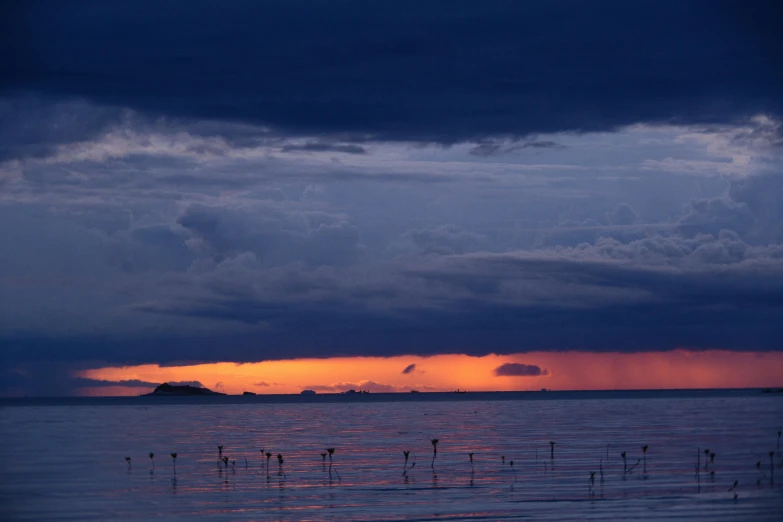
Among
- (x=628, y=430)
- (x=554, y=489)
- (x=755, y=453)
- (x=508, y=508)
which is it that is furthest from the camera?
(x=628, y=430)

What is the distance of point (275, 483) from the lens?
50656 mm

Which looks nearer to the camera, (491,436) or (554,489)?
(554,489)

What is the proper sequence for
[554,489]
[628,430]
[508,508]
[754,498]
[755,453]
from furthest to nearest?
[628,430], [755,453], [554,489], [754,498], [508,508]

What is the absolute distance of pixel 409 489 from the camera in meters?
46.9

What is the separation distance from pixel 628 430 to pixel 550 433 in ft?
31.5

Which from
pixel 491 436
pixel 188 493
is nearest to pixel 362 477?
pixel 188 493

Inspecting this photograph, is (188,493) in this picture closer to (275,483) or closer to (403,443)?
(275,483)

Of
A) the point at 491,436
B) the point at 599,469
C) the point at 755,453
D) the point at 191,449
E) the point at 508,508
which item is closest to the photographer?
the point at 508,508

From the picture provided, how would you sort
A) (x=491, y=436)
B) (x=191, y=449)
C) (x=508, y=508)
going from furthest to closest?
(x=491, y=436) < (x=191, y=449) < (x=508, y=508)

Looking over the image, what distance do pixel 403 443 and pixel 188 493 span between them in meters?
35.0

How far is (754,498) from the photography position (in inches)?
1694

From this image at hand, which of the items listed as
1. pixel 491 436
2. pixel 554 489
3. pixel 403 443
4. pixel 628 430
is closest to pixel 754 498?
pixel 554 489

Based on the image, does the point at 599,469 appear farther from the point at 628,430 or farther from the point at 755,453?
the point at 628,430

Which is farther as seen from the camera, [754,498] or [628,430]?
[628,430]
